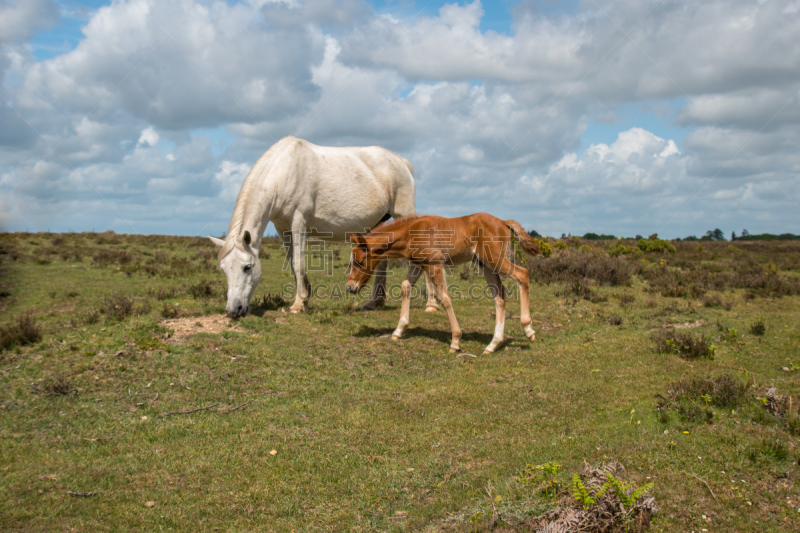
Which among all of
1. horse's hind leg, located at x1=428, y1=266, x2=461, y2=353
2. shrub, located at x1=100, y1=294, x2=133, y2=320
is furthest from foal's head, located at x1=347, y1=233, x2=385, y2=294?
shrub, located at x1=100, y1=294, x2=133, y2=320

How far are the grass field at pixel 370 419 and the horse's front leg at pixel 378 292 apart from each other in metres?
A: 0.88

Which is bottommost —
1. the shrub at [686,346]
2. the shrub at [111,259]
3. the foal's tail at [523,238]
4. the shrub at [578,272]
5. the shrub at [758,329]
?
the shrub at [686,346]

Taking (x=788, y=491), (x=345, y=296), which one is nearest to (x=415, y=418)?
(x=788, y=491)

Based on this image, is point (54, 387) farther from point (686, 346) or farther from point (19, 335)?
point (686, 346)

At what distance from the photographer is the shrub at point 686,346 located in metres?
7.96

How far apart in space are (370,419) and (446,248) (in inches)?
145

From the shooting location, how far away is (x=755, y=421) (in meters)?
5.39

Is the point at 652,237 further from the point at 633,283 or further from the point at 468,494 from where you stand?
the point at 468,494

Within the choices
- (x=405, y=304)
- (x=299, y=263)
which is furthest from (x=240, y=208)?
(x=405, y=304)

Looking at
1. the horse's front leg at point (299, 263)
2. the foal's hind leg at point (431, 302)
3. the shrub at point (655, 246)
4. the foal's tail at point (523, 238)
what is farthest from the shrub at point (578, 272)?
the shrub at point (655, 246)

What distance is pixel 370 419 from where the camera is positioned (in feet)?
19.5

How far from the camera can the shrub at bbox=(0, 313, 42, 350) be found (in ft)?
24.5

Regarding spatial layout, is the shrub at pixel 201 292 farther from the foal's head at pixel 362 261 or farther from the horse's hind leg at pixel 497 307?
the horse's hind leg at pixel 497 307

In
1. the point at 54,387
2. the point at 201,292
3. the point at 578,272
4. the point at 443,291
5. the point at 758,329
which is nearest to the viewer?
the point at 54,387
